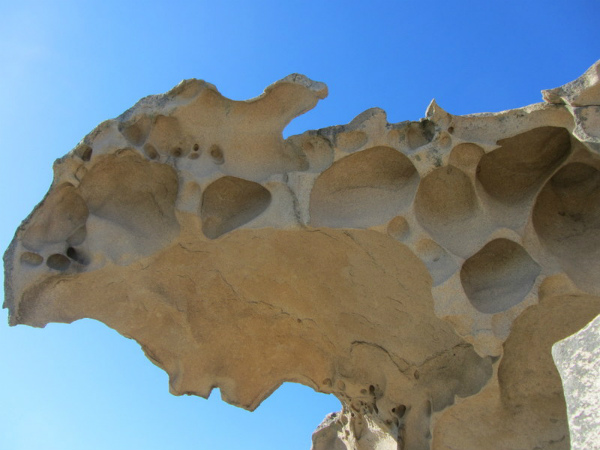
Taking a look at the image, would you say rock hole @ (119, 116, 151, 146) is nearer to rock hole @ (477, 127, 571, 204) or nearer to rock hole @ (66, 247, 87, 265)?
rock hole @ (66, 247, 87, 265)

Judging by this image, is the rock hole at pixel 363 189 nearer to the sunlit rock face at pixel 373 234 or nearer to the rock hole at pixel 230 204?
the sunlit rock face at pixel 373 234

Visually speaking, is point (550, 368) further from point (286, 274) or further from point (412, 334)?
point (286, 274)

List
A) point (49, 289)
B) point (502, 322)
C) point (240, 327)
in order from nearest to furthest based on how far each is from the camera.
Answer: point (502, 322) → point (49, 289) → point (240, 327)

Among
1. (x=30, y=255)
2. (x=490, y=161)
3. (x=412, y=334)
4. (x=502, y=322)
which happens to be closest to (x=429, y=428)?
(x=412, y=334)

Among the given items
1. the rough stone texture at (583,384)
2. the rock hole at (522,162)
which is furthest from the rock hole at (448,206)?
the rough stone texture at (583,384)

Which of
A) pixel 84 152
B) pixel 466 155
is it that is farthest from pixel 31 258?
pixel 466 155

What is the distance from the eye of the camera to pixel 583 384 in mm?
2102

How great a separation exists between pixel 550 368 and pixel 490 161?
51.6 inches

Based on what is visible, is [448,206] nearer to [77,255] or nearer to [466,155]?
[466,155]

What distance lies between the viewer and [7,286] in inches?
179

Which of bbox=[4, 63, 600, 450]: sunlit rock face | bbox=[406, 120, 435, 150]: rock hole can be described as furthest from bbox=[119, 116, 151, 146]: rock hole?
bbox=[406, 120, 435, 150]: rock hole

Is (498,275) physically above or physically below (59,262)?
below

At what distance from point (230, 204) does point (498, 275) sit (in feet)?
5.43

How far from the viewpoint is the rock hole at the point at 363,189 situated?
4.48m
